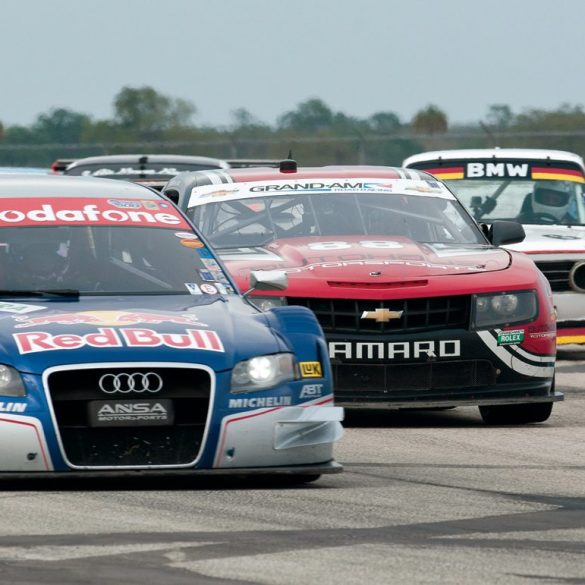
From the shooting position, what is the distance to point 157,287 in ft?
29.6

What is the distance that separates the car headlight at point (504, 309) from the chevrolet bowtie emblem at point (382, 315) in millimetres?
451

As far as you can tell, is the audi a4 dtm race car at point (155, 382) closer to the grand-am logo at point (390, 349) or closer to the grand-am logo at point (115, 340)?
the grand-am logo at point (115, 340)

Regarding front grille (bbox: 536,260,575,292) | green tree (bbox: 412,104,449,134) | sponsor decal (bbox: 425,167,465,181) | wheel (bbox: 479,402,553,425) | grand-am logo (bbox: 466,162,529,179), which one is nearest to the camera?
wheel (bbox: 479,402,553,425)

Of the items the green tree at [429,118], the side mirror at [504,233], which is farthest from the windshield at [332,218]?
the green tree at [429,118]

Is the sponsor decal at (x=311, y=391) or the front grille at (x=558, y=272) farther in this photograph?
the front grille at (x=558, y=272)

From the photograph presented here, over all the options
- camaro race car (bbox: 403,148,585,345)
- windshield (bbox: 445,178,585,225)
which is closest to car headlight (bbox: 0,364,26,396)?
camaro race car (bbox: 403,148,585,345)

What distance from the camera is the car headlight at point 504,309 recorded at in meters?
10.8

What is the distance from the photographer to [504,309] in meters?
10.9

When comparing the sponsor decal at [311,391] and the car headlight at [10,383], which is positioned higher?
the car headlight at [10,383]

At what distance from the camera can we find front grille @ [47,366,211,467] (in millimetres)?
7711

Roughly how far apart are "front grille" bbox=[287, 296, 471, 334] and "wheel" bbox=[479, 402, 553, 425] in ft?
2.50

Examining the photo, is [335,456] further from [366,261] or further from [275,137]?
[275,137]

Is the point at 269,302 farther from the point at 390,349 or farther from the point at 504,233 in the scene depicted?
the point at 504,233

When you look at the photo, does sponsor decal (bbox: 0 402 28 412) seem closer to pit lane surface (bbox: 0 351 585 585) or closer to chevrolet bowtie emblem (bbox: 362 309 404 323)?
pit lane surface (bbox: 0 351 585 585)
